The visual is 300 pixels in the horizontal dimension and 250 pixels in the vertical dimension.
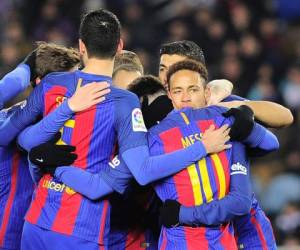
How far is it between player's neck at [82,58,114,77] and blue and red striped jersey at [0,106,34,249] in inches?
34.8

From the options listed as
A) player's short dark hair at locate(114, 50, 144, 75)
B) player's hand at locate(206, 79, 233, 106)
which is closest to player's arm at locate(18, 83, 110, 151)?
player's hand at locate(206, 79, 233, 106)

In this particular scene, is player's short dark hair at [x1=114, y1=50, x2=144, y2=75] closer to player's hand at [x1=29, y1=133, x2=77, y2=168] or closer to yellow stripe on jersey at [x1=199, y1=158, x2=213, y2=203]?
player's hand at [x1=29, y1=133, x2=77, y2=168]

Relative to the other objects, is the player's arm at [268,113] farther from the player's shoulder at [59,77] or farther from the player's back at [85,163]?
the player's shoulder at [59,77]

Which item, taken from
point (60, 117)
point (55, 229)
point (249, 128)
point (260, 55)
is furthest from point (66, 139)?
point (260, 55)

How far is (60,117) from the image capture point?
482 centimetres

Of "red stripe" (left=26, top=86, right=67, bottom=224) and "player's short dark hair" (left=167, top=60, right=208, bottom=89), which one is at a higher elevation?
"player's short dark hair" (left=167, top=60, right=208, bottom=89)

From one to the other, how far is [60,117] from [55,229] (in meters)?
0.62

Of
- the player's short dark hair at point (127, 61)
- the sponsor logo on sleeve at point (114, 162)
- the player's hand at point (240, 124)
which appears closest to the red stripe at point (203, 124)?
the player's hand at point (240, 124)

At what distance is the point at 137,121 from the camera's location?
481 centimetres

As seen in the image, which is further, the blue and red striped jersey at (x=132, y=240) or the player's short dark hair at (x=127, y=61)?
the player's short dark hair at (x=127, y=61)

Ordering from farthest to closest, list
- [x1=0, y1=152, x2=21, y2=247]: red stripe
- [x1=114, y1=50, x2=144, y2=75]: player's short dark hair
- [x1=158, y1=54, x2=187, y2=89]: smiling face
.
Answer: [x1=114, y1=50, x2=144, y2=75]: player's short dark hair
[x1=158, y1=54, x2=187, y2=89]: smiling face
[x1=0, y1=152, x2=21, y2=247]: red stripe

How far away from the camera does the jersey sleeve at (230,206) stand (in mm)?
4637

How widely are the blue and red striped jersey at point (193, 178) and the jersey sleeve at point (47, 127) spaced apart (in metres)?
0.49

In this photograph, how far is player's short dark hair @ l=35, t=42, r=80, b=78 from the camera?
528 centimetres
